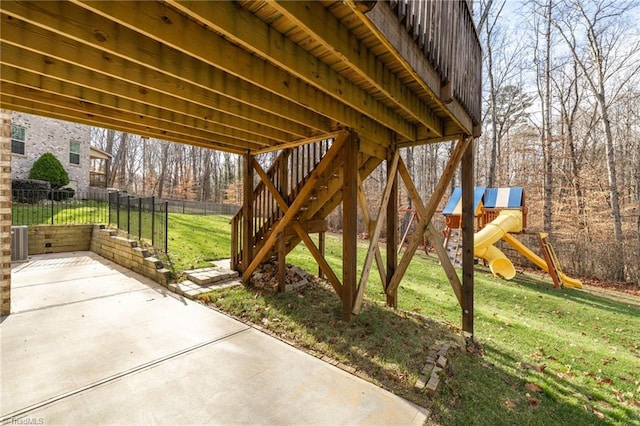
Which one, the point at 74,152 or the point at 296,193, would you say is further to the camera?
the point at 74,152

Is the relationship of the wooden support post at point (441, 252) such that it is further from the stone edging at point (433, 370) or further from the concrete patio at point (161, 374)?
the concrete patio at point (161, 374)

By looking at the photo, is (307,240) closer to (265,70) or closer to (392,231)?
(392,231)

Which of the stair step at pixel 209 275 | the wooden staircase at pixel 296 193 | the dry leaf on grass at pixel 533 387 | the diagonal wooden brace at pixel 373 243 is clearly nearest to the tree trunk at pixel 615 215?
the dry leaf on grass at pixel 533 387

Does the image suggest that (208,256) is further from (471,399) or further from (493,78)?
(493,78)

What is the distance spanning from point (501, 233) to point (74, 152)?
19.9 m

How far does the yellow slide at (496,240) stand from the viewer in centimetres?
862

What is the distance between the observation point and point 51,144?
13.2 metres

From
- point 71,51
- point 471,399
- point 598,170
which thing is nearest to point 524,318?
point 471,399

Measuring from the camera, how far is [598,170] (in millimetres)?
12945

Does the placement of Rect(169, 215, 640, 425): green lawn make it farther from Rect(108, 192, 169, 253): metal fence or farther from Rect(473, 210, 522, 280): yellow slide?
Rect(473, 210, 522, 280): yellow slide

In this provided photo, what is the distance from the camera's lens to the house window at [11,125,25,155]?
→ 462 inches

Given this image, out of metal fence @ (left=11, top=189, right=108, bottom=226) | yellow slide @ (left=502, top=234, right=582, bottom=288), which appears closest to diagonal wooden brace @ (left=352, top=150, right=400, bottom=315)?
yellow slide @ (left=502, top=234, right=582, bottom=288)

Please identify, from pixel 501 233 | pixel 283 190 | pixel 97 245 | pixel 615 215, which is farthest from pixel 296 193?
pixel 615 215

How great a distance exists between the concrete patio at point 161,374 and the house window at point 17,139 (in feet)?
38.9
